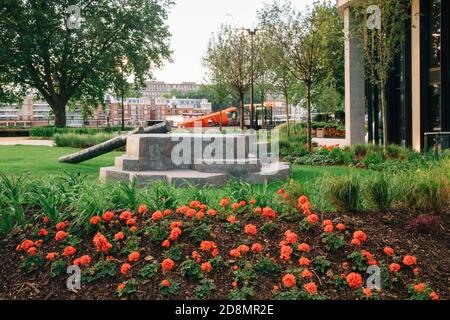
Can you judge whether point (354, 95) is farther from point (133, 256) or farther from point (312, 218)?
point (133, 256)

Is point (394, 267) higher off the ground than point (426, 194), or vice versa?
point (426, 194)

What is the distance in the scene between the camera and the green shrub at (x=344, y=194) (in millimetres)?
5254

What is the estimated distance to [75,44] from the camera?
32.7m

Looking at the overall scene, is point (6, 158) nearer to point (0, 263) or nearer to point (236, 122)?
point (0, 263)

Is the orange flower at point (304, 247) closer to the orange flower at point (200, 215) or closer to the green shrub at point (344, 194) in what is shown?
the orange flower at point (200, 215)

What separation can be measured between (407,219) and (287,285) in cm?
210

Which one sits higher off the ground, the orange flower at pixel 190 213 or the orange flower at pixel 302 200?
the orange flower at pixel 302 200

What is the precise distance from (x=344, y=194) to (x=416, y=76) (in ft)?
45.9

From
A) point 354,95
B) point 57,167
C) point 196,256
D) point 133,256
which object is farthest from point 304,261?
point 354,95

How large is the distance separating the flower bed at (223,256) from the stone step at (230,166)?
16.9 feet

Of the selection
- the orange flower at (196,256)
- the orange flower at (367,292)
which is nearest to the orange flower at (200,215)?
the orange flower at (196,256)

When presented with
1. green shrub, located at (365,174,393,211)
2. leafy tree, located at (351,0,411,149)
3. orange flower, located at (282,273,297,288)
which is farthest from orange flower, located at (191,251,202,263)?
leafy tree, located at (351,0,411,149)

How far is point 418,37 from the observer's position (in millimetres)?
17359

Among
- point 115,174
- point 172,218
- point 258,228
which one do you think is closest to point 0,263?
point 172,218
